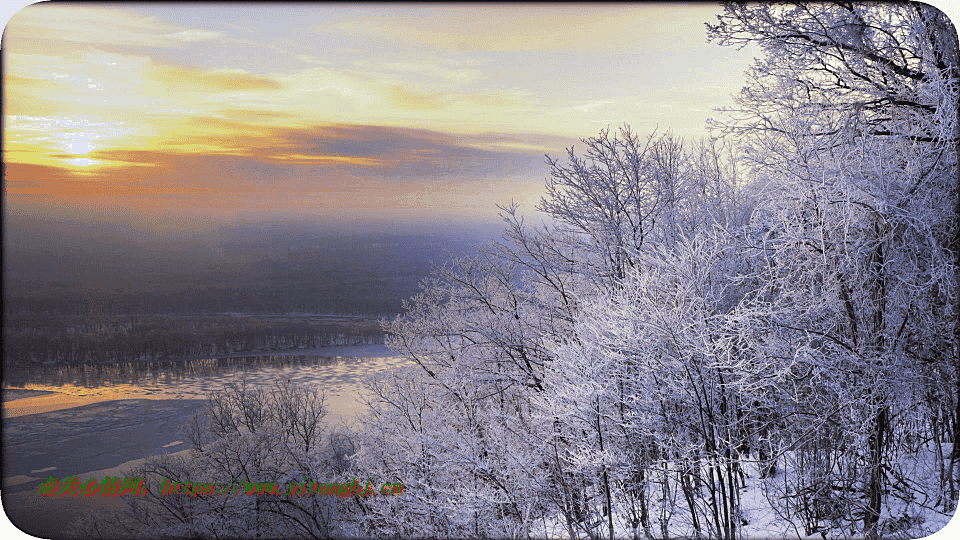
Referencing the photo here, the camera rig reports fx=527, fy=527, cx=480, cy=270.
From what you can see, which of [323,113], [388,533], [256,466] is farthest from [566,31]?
[256,466]

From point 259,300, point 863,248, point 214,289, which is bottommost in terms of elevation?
point 259,300

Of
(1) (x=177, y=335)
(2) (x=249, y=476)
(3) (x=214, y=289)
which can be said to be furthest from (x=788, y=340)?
(1) (x=177, y=335)

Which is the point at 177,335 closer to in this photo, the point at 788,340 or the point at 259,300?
the point at 259,300

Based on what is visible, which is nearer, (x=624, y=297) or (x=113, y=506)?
(x=624, y=297)

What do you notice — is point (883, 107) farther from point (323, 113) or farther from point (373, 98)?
point (323, 113)

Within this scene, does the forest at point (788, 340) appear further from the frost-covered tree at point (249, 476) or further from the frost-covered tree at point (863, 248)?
the frost-covered tree at point (249, 476)

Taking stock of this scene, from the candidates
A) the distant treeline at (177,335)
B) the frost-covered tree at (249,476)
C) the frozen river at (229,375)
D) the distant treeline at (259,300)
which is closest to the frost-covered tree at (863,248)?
the frost-covered tree at (249,476)

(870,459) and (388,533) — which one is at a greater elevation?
(870,459)

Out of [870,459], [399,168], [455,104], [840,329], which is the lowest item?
[870,459]

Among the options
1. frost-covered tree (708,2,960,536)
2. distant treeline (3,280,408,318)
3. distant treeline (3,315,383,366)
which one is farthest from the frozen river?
frost-covered tree (708,2,960,536)
